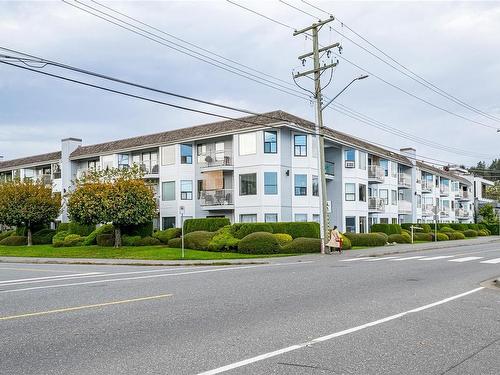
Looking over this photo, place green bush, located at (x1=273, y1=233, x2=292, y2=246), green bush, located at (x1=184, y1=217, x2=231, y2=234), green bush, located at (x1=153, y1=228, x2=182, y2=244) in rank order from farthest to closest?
1. green bush, located at (x1=153, y1=228, x2=182, y2=244)
2. green bush, located at (x1=184, y1=217, x2=231, y2=234)
3. green bush, located at (x1=273, y1=233, x2=292, y2=246)

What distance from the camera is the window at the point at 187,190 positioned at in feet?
142

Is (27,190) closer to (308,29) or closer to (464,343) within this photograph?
(308,29)

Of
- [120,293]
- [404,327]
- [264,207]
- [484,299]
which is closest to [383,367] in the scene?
[404,327]

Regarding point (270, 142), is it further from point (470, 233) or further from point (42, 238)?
point (470, 233)

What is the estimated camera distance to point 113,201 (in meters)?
35.7

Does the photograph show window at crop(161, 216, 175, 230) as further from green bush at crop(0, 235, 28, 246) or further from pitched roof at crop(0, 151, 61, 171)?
pitched roof at crop(0, 151, 61, 171)

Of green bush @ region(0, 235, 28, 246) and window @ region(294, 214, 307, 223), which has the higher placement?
window @ region(294, 214, 307, 223)

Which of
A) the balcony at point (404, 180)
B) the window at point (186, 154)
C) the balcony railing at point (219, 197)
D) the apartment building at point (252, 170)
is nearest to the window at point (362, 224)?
the apartment building at point (252, 170)

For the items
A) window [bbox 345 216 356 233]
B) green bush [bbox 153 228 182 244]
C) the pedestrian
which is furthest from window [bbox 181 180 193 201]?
the pedestrian

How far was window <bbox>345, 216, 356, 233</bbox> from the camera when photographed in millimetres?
45156

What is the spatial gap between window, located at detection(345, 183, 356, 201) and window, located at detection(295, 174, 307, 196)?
639cm

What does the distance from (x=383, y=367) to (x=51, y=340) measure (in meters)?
4.55

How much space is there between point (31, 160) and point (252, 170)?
3128cm

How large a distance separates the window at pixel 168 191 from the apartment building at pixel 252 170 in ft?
0.27
